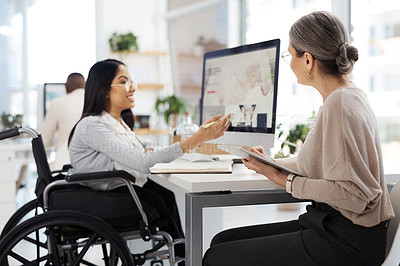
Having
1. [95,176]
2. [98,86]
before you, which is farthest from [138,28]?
[95,176]

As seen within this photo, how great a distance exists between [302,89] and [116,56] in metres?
2.33

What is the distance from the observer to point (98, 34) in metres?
5.44

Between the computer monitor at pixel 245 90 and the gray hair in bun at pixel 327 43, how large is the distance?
0.37 metres

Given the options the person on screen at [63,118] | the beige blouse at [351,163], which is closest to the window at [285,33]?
the person on screen at [63,118]

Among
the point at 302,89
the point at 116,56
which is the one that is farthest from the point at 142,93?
the point at 302,89

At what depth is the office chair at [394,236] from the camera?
1193mm

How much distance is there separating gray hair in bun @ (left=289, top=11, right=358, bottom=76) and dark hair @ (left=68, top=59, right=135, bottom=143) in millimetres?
955

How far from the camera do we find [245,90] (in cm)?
186

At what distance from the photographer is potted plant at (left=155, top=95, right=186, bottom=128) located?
509cm

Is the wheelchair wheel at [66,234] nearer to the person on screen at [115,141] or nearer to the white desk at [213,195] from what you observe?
the person on screen at [115,141]

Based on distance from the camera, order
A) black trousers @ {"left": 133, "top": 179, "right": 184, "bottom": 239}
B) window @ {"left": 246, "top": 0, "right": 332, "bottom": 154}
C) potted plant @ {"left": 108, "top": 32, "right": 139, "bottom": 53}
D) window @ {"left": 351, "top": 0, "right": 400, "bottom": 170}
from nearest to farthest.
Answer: black trousers @ {"left": 133, "top": 179, "right": 184, "bottom": 239} → window @ {"left": 351, "top": 0, "right": 400, "bottom": 170} → window @ {"left": 246, "top": 0, "right": 332, "bottom": 154} → potted plant @ {"left": 108, "top": 32, "right": 139, "bottom": 53}

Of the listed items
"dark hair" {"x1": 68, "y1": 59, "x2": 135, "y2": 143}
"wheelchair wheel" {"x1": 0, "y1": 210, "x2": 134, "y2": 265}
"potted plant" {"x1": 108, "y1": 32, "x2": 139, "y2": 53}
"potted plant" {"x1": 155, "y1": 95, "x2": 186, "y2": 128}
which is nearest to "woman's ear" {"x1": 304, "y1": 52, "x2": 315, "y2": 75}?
"wheelchair wheel" {"x1": 0, "y1": 210, "x2": 134, "y2": 265}

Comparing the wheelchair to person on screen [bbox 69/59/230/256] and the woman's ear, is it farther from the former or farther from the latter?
the woman's ear

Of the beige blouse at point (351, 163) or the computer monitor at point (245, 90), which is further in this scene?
the computer monitor at point (245, 90)
